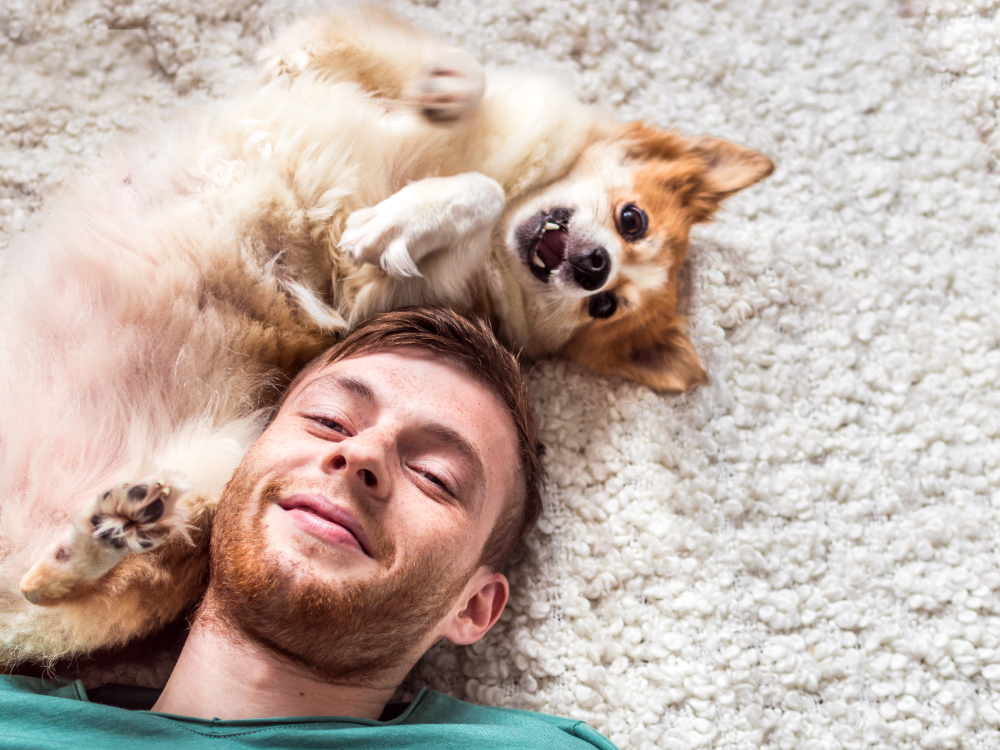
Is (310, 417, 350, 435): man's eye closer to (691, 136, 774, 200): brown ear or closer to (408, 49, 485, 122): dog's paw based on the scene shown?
(408, 49, 485, 122): dog's paw

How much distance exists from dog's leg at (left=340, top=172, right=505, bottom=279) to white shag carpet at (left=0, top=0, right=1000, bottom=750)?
2.10 ft

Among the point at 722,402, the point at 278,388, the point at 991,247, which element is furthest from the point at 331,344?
the point at 991,247

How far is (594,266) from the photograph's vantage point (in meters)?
2.13

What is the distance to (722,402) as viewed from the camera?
7.73ft

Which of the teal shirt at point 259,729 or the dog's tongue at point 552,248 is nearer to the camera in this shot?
the teal shirt at point 259,729

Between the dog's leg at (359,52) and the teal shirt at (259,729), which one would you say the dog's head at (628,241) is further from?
the teal shirt at (259,729)

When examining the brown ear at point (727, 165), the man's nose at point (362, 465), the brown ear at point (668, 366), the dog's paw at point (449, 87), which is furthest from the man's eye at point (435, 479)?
the brown ear at point (727, 165)

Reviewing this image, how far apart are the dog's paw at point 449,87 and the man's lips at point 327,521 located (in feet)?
3.45

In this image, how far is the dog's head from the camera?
7.14 feet

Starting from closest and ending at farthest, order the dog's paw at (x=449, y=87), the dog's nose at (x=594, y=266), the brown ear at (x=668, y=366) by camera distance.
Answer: the dog's paw at (x=449, y=87) → the dog's nose at (x=594, y=266) → the brown ear at (x=668, y=366)

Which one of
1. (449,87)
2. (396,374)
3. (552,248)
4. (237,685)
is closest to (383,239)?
(396,374)

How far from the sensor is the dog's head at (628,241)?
2178 millimetres

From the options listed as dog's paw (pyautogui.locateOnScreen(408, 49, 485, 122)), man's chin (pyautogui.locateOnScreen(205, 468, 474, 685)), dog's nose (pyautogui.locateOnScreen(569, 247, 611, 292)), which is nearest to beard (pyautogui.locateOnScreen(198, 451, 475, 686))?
man's chin (pyautogui.locateOnScreen(205, 468, 474, 685))

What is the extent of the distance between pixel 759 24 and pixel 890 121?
0.55 meters
